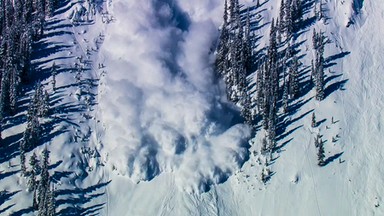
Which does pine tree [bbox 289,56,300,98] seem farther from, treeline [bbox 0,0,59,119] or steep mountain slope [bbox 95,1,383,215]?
treeline [bbox 0,0,59,119]

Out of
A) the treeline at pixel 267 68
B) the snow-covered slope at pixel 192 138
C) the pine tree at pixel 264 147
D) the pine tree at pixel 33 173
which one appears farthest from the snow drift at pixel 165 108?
the pine tree at pixel 33 173

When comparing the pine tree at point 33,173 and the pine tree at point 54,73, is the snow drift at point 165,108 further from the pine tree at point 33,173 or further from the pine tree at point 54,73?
the pine tree at point 33,173

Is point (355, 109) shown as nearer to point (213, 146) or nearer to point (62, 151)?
point (213, 146)

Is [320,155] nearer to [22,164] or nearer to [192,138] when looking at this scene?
[192,138]

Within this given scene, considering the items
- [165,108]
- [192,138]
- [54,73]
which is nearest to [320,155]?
[192,138]

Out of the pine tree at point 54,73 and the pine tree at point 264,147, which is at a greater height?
the pine tree at point 54,73

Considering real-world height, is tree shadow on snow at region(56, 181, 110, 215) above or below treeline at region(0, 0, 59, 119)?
below

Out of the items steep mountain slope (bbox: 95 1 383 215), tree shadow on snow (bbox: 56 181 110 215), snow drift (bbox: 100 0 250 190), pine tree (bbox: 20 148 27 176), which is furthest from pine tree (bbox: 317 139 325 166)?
pine tree (bbox: 20 148 27 176)
